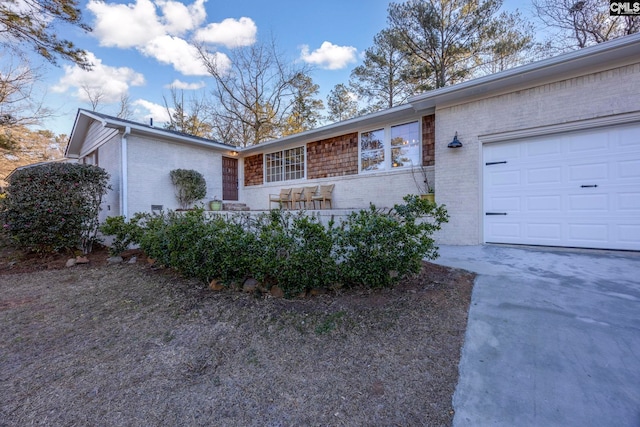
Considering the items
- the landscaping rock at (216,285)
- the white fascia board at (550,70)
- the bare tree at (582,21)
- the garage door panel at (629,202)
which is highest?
the bare tree at (582,21)

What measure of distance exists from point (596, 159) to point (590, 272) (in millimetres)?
2199

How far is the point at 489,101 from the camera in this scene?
530 centimetres

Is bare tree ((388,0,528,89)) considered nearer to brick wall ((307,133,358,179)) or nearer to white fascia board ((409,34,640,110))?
brick wall ((307,133,358,179))

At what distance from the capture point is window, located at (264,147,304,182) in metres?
9.38

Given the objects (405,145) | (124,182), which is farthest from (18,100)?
(405,145)

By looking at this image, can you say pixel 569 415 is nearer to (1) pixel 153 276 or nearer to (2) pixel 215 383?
(2) pixel 215 383

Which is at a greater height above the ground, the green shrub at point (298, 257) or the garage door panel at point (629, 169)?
the garage door panel at point (629, 169)

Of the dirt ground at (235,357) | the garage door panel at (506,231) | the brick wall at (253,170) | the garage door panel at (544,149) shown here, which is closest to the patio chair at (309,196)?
the brick wall at (253,170)

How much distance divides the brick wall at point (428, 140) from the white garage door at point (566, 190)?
1299 mm

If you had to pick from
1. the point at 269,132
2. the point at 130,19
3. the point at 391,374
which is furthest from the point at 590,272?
the point at 269,132

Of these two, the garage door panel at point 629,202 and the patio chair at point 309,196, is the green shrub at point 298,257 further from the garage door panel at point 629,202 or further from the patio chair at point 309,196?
the patio chair at point 309,196

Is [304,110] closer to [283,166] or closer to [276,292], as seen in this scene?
[283,166]

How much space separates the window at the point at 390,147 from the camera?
6.98m

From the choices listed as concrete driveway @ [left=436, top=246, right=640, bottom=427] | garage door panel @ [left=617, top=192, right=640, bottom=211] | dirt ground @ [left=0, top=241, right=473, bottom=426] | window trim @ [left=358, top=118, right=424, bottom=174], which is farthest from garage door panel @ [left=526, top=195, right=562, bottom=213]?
dirt ground @ [left=0, top=241, right=473, bottom=426]
